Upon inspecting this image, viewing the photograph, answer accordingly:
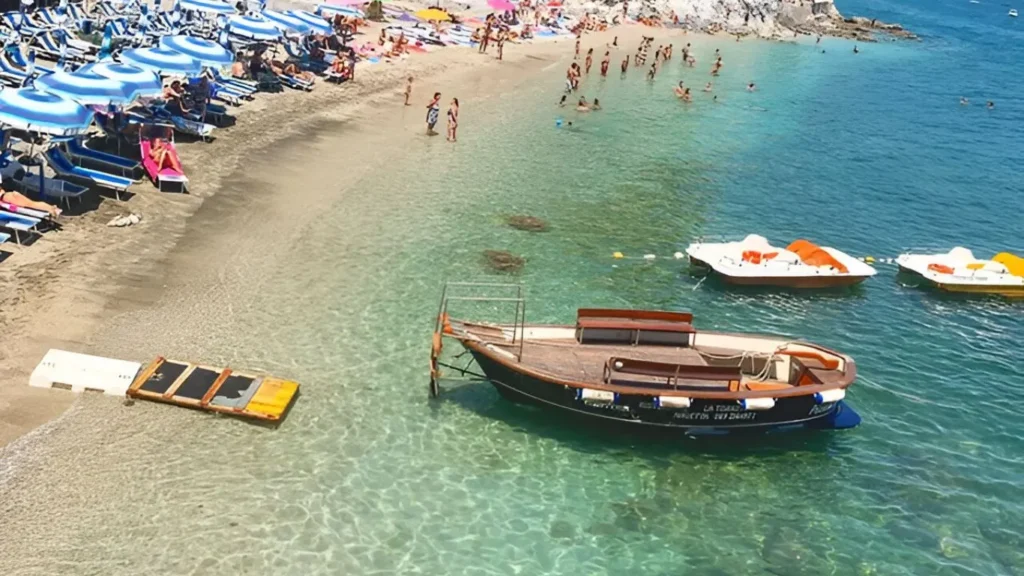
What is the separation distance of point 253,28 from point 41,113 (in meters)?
18.1

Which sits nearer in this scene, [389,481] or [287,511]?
[287,511]

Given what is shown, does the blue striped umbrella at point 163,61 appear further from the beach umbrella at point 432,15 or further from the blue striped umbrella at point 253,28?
the beach umbrella at point 432,15

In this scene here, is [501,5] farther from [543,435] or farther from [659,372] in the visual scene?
[543,435]

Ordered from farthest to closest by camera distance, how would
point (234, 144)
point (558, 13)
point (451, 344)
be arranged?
1. point (558, 13)
2. point (234, 144)
3. point (451, 344)

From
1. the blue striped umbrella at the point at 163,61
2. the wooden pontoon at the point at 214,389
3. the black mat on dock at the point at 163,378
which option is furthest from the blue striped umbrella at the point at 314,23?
the wooden pontoon at the point at 214,389

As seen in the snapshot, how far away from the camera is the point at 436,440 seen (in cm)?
1691

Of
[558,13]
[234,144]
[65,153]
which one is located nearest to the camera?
[65,153]

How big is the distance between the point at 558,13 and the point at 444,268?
6631cm

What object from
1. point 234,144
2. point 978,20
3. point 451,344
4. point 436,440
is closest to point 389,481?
point 436,440

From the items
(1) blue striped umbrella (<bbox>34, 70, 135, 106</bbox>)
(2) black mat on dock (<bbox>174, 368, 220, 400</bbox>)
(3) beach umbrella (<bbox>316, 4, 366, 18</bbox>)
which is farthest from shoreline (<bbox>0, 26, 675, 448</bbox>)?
(3) beach umbrella (<bbox>316, 4, 366, 18</bbox>)

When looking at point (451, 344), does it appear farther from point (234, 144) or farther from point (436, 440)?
point (234, 144)

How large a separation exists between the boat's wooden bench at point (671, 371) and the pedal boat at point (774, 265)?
29.0 ft

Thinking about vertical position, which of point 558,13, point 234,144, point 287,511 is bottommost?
point 287,511

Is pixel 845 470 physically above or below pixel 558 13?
below
